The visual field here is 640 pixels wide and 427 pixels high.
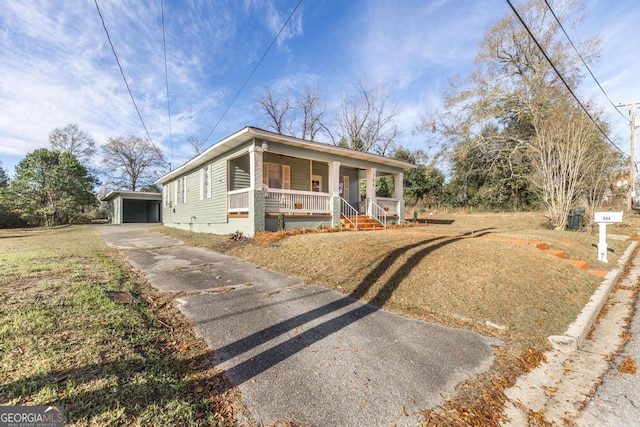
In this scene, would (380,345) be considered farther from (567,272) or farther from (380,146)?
(380,146)

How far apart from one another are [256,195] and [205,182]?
223 inches

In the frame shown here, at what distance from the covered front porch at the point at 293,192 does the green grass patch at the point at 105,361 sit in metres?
6.08

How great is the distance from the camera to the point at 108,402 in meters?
1.70

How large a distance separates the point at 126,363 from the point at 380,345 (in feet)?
7.30

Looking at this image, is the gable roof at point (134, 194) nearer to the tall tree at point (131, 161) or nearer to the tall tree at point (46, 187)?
the tall tree at point (46, 187)

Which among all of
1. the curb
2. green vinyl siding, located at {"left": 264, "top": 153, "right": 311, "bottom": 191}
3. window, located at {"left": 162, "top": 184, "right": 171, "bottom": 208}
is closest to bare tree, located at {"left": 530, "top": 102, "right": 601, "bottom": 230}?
the curb

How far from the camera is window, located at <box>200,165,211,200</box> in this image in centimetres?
1309

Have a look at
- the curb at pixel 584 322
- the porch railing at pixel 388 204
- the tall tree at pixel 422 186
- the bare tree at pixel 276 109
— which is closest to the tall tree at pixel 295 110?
the bare tree at pixel 276 109

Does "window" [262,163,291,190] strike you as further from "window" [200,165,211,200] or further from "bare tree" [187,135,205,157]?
"bare tree" [187,135,205,157]

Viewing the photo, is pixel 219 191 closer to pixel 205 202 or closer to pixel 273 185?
pixel 205 202

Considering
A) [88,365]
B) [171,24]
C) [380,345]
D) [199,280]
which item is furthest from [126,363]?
[171,24]

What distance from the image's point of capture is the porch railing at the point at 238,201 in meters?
9.90

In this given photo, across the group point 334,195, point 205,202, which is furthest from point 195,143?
point 334,195

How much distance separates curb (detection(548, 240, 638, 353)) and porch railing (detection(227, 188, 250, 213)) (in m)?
8.57
